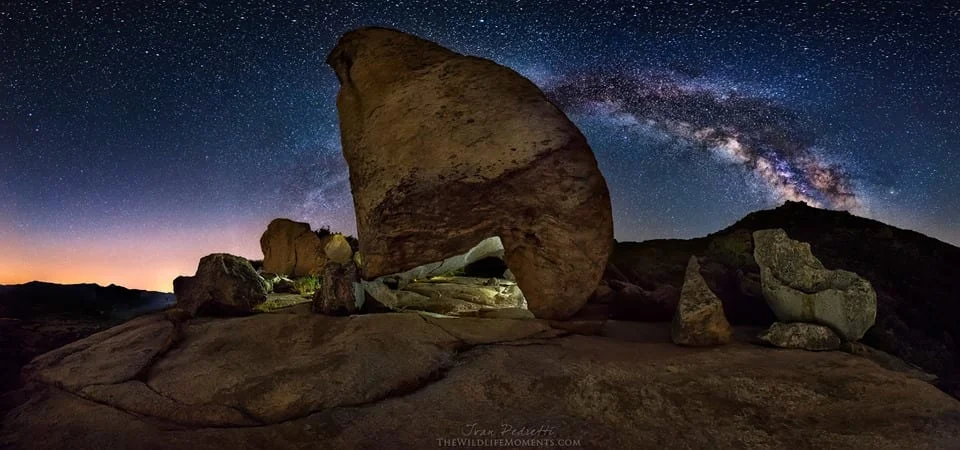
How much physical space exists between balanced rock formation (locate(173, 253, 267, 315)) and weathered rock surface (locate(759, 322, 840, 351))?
28.5 feet

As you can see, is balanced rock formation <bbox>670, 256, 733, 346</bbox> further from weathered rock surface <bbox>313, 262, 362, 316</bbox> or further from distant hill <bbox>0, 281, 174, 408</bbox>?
distant hill <bbox>0, 281, 174, 408</bbox>

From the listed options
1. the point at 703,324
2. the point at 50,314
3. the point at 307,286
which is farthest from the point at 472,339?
the point at 50,314

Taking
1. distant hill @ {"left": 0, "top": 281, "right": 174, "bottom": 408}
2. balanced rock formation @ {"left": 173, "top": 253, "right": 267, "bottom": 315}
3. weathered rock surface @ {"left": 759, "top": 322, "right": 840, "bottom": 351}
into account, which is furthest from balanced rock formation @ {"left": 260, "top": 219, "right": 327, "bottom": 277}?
weathered rock surface @ {"left": 759, "top": 322, "right": 840, "bottom": 351}

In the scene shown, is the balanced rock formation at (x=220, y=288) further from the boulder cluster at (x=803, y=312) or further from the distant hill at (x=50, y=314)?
the boulder cluster at (x=803, y=312)

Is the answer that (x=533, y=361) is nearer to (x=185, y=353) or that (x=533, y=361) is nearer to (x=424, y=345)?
(x=424, y=345)

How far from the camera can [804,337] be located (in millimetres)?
5457

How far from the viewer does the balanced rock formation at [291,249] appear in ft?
51.3

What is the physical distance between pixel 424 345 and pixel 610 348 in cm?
258

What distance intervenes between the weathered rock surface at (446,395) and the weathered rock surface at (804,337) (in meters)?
0.42

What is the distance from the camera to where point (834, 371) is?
14.7 ft

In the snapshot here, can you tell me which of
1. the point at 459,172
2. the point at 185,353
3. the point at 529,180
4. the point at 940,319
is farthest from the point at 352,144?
the point at 940,319

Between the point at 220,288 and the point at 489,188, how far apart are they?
543 cm

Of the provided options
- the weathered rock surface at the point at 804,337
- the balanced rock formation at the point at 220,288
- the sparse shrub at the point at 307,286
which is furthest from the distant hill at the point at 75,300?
the weathered rock surface at the point at 804,337

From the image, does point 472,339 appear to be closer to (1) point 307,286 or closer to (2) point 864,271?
(1) point 307,286
